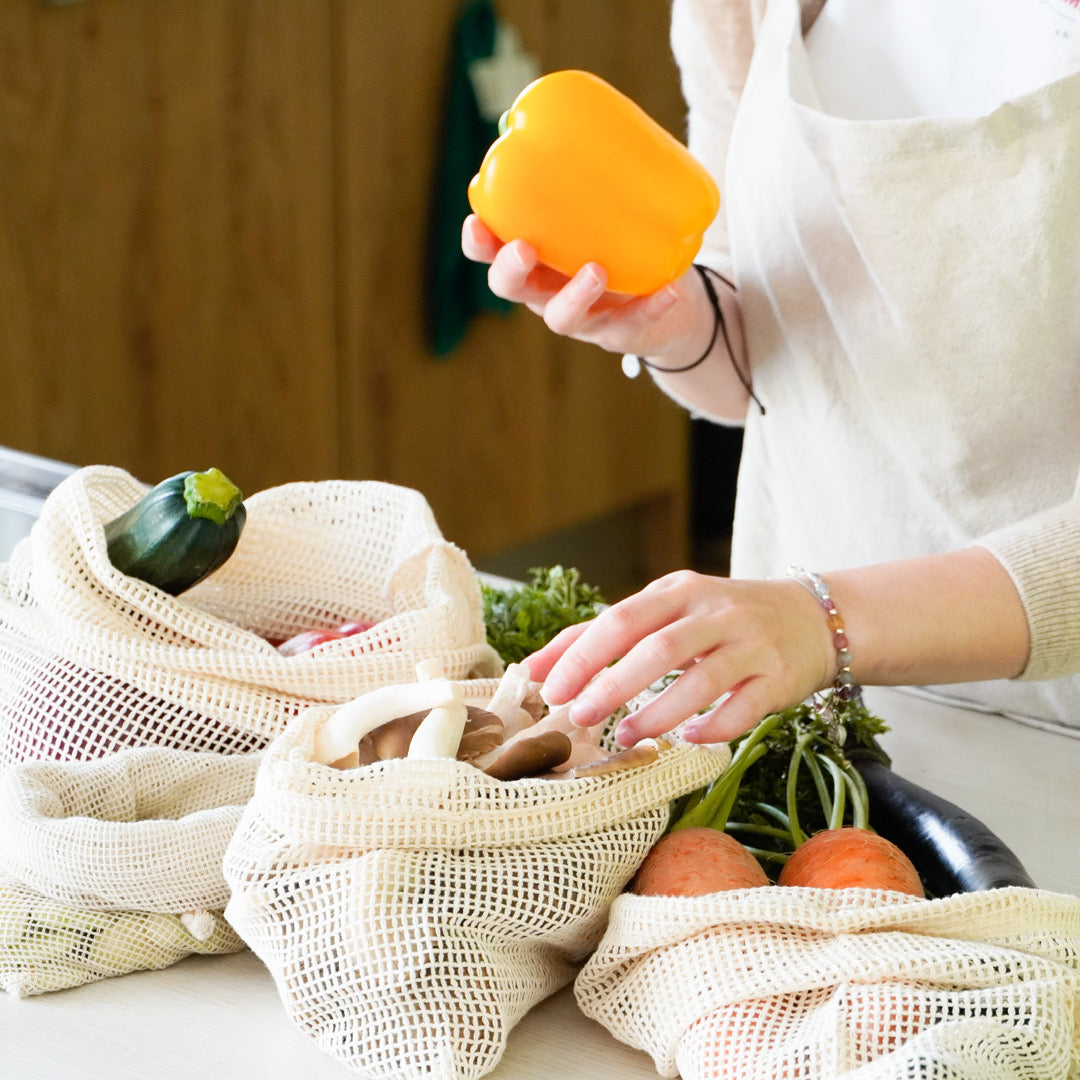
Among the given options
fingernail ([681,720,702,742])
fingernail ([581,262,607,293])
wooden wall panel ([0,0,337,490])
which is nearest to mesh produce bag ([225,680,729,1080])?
fingernail ([681,720,702,742])

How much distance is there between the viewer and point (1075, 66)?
3.51 feet

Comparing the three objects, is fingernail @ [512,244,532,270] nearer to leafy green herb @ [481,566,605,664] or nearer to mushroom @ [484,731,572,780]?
leafy green herb @ [481,566,605,664]

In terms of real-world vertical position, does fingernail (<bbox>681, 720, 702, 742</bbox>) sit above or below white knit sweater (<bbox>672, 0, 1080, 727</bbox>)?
below

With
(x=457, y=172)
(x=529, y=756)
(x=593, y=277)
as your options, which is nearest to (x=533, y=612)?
(x=593, y=277)

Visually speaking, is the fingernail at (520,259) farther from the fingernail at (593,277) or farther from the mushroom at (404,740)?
the mushroom at (404,740)

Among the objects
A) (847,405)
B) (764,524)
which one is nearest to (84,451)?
(764,524)

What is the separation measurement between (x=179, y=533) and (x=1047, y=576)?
0.56 meters

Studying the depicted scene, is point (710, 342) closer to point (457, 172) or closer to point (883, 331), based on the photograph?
point (883, 331)

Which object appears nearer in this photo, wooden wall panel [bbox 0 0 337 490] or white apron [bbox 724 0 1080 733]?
white apron [bbox 724 0 1080 733]

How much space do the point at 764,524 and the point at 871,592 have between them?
610 mm

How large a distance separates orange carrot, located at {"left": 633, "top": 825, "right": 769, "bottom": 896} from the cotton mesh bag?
220mm

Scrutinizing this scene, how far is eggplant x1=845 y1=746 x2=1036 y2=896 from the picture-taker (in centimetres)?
71

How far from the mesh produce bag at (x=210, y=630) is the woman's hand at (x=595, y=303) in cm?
23

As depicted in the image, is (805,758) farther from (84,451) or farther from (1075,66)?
(84,451)
